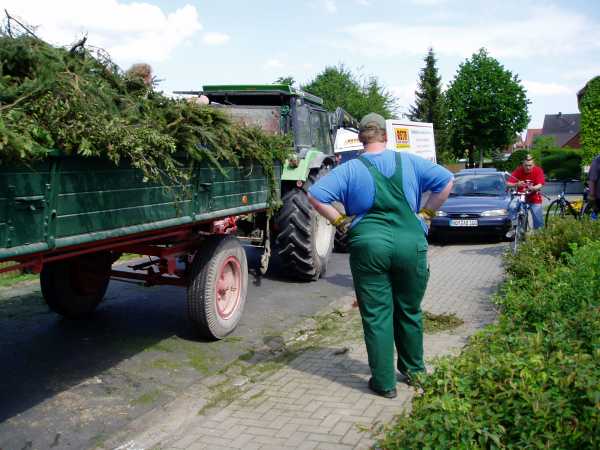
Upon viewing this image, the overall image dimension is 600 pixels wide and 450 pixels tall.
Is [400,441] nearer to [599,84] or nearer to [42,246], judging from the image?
[42,246]

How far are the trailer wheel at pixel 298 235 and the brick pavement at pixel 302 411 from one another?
8.58 ft

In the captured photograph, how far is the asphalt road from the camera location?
14.3 ft

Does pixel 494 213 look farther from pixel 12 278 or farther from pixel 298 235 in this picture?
pixel 12 278

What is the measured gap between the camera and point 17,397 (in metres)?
4.70

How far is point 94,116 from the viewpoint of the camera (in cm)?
380

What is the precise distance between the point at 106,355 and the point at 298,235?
3427 mm

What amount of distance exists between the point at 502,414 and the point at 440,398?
26 cm

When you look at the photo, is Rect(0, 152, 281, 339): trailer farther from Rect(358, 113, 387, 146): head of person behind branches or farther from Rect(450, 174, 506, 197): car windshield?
Rect(450, 174, 506, 197): car windshield

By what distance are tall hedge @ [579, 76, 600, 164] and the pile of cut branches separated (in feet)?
88.5

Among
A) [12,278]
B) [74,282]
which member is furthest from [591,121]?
[74,282]

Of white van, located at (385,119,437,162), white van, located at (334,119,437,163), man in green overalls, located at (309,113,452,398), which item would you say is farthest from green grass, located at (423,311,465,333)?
white van, located at (385,119,437,162)

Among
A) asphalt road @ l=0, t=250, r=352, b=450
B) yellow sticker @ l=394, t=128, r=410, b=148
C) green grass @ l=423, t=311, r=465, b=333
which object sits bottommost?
green grass @ l=423, t=311, r=465, b=333

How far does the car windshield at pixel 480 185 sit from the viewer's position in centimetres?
1459

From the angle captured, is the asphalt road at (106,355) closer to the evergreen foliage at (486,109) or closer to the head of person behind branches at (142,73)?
the head of person behind branches at (142,73)
